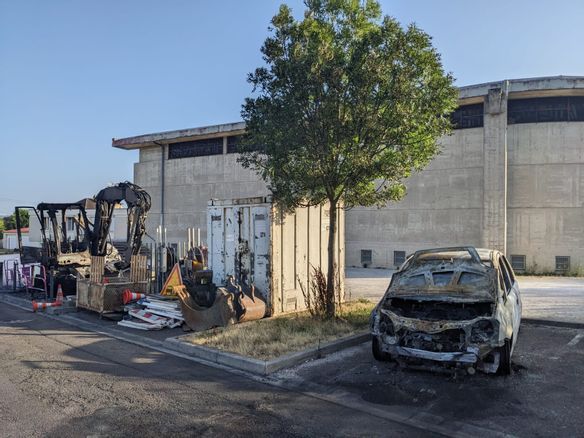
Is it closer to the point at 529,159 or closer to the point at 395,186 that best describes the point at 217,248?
the point at 395,186

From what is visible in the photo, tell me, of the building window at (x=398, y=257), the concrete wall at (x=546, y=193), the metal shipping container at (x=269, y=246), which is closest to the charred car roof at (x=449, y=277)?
the metal shipping container at (x=269, y=246)

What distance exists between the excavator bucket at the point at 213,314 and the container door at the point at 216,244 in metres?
1.80

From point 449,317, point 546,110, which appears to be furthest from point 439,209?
point 449,317

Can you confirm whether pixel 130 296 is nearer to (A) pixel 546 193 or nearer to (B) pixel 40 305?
(B) pixel 40 305

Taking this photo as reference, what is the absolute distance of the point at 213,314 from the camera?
9.10 metres

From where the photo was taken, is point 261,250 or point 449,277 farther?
point 261,250

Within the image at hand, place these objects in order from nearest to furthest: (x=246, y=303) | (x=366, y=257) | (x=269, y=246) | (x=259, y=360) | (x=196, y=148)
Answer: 1. (x=259, y=360)
2. (x=246, y=303)
3. (x=269, y=246)
4. (x=366, y=257)
5. (x=196, y=148)

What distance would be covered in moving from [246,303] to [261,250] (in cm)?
134

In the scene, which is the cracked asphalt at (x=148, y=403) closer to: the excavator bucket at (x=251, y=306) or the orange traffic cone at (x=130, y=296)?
the excavator bucket at (x=251, y=306)

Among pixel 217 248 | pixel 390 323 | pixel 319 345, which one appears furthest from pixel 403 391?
pixel 217 248

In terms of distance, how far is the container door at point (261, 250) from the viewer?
10055mm

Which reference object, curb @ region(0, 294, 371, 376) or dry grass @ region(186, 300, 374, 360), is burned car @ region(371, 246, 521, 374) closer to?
curb @ region(0, 294, 371, 376)

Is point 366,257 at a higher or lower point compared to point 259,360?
higher

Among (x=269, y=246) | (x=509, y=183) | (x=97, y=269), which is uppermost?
(x=509, y=183)
